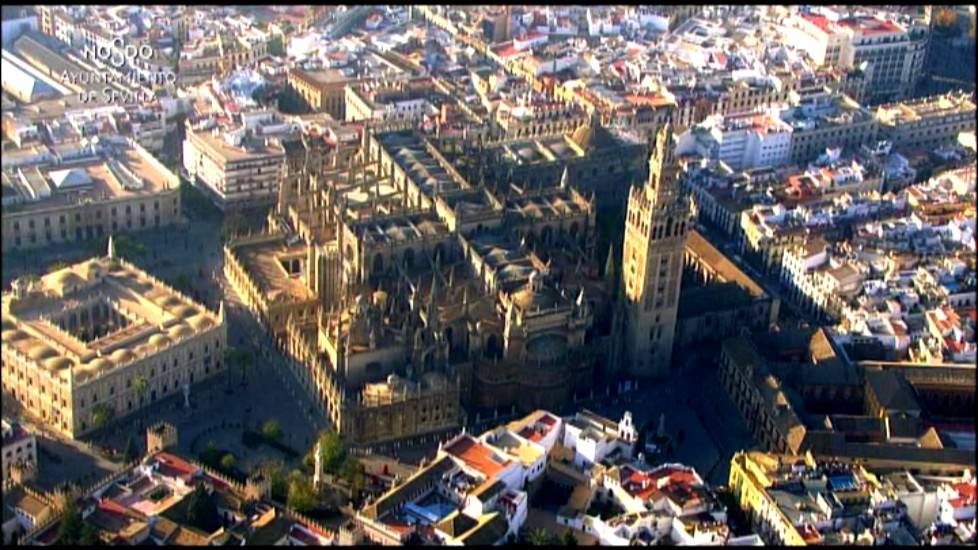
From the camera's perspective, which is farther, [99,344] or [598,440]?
[99,344]

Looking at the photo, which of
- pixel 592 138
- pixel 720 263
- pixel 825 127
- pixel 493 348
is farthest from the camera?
pixel 825 127

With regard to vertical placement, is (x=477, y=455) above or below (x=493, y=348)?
below

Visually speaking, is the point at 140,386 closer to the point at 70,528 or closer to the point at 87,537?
the point at 70,528

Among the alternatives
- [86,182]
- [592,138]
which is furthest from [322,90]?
[86,182]

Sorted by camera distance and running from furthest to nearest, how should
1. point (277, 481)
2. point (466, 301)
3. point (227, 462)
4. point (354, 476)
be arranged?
1. point (466, 301)
2. point (227, 462)
3. point (354, 476)
4. point (277, 481)

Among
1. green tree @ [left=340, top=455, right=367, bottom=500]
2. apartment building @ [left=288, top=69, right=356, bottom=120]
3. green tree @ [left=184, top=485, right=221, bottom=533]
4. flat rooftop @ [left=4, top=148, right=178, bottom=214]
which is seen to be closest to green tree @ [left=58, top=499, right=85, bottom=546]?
green tree @ [left=184, top=485, right=221, bottom=533]
